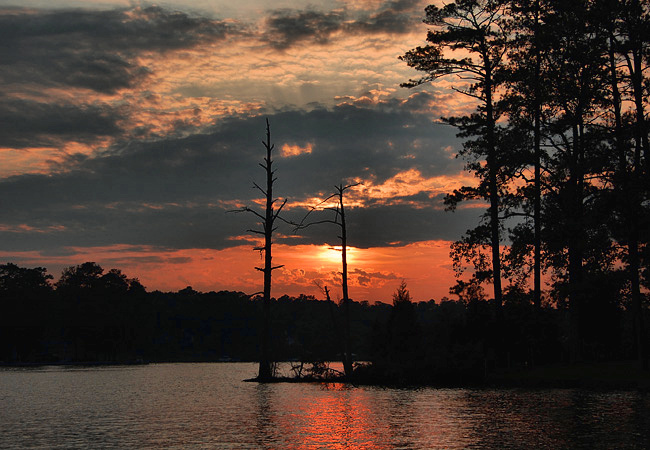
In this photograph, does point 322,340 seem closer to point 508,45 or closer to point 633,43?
point 508,45

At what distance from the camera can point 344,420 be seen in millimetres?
26406

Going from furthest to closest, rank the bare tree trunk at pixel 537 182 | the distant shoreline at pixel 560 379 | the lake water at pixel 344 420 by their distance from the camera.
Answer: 1. the bare tree trunk at pixel 537 182
2. the distant shoreline at pixel 560 379
3. the lake water at pixel 344 420

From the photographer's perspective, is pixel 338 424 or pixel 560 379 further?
pixel 560 379

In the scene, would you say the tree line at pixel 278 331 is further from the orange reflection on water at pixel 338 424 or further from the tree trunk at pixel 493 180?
the orange reflection on water at pixel 338 424

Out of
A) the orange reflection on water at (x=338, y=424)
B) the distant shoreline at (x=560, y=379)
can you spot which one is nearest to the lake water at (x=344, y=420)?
the orange reflection on water at (x=338, y=424)

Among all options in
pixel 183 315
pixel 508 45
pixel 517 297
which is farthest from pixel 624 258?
pixel 183 315

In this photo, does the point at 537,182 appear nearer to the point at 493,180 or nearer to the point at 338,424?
the point at 493,180

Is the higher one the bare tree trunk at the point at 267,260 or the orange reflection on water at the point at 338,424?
the bare tree trunk at the point at 267,260

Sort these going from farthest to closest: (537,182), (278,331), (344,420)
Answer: (278,331) → (537,182) → (344,420)

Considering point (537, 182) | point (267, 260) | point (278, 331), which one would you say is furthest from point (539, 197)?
point (278, 331)

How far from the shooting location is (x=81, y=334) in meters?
148

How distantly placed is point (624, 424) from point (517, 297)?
2515 centimetres

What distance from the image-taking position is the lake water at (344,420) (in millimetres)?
Result: 20547

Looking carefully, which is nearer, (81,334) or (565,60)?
(565,60)
